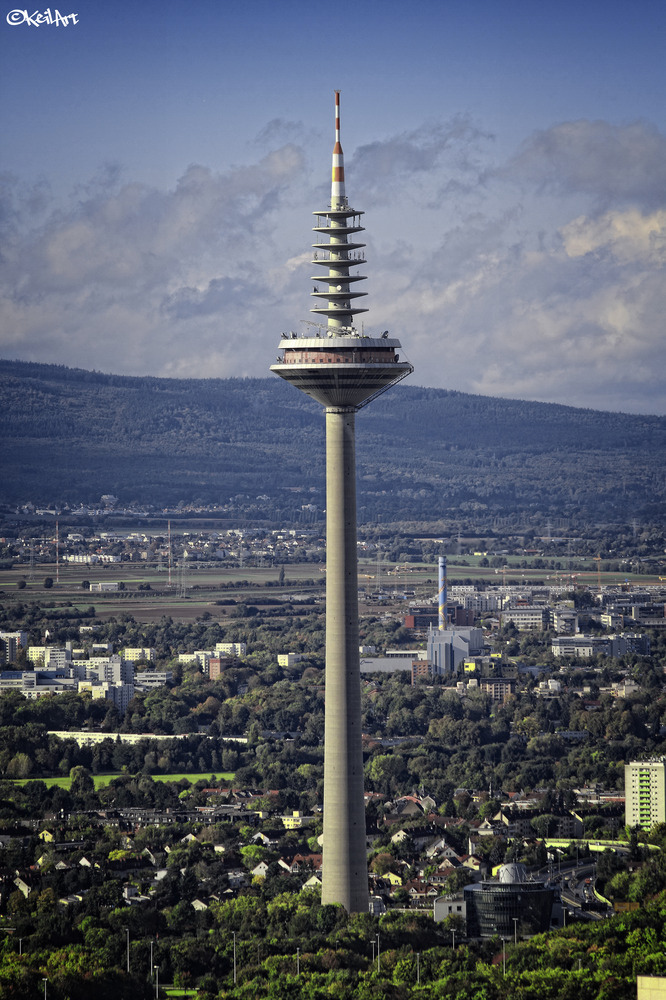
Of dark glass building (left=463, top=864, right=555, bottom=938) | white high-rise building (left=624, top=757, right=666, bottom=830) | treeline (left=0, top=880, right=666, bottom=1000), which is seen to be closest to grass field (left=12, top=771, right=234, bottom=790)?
white high-rise building (left=624, top=757, right=666, bottom=830)

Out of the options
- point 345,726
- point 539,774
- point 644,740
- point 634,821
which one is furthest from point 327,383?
point 644,740

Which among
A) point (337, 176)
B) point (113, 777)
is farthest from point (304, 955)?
point (113, 777)

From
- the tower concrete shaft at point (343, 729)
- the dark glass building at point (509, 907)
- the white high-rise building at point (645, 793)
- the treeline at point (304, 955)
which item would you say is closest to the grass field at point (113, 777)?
the white high-rise building at point (645, 793)

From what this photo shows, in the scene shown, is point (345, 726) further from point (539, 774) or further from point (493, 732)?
point (493, 732)

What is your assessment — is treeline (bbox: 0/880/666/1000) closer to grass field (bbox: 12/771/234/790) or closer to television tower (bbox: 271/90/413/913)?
television tower (bbox: 271/90/413/913)

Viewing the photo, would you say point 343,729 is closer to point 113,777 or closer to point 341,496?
point 341,496

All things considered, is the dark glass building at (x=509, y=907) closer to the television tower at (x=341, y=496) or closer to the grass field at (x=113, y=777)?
the television tower at (x=341, y=496)
